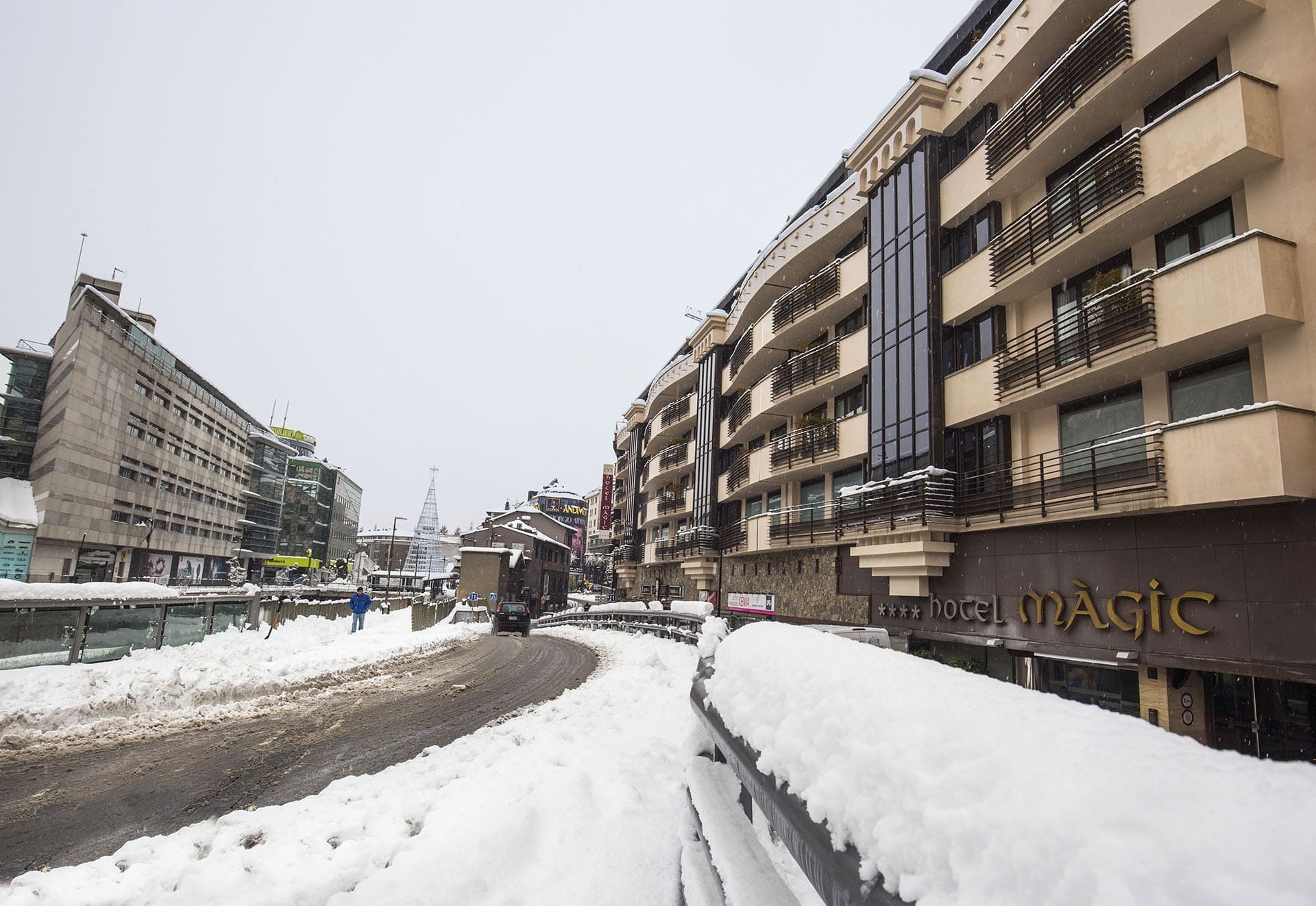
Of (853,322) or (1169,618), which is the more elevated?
(853,322)

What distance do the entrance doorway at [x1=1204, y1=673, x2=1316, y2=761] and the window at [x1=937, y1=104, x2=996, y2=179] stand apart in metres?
12.4

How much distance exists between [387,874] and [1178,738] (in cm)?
357

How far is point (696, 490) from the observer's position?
34.4 metres

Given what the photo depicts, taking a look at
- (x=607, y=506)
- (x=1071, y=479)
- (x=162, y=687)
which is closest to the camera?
(x=162, y=687)

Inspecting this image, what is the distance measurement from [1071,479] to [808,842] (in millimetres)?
13024

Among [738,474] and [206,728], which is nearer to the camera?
[206,728]

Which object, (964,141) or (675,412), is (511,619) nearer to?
(675,412)

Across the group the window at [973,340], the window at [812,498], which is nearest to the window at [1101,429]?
the window at [973,340]

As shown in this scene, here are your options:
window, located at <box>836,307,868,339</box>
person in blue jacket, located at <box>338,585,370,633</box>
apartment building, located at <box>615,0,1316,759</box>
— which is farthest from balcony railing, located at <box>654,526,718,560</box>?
person in blue jacket, located at <box>338,585,370,633</box>

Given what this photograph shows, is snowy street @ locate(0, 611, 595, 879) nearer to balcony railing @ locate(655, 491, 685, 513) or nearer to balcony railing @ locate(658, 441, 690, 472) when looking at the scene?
balcony railing @ locate(655, 491, 685, 513)

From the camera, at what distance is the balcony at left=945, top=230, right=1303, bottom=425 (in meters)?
9.71

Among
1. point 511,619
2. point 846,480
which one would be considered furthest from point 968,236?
point 511,619

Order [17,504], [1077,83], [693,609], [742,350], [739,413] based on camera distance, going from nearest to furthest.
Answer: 1. [1077,83]
2. [693,609]
3. [739,413]
4. [742,350]
5. [17,504]

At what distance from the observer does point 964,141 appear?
17.2 m
